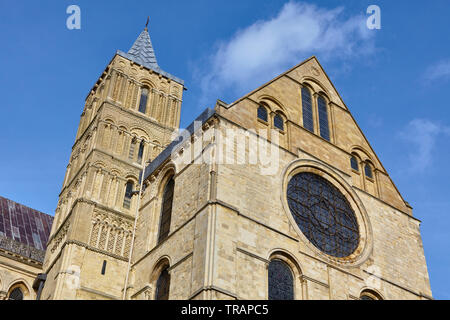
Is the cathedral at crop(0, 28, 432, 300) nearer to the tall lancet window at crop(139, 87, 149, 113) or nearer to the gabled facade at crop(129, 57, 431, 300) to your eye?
the gabled facade at crop(129, 57, 431, 300)

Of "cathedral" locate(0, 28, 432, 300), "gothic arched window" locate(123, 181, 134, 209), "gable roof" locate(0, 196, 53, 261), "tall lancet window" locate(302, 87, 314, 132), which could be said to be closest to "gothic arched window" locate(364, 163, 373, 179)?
"cathedral" locate(0, 28, 432, 300)

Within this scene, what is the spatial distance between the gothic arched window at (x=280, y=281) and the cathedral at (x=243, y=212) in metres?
0.04

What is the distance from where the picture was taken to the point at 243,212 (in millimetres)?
21531

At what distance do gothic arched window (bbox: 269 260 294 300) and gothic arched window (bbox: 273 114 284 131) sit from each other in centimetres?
661

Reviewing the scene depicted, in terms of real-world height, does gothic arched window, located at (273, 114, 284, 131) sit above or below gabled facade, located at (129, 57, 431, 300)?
above

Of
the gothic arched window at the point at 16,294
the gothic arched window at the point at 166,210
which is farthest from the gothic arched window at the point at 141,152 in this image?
the gothic arched window at the point at 16,294

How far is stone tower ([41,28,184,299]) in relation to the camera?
26.1 m

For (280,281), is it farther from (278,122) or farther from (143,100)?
(143,100)

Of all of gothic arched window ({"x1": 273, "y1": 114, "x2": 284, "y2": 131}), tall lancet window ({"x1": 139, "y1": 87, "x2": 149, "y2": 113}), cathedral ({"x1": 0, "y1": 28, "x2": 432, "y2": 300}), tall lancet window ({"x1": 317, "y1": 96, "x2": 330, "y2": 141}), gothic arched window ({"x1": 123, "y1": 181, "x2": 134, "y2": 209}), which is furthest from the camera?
tall lancet window ({"x1": 139, "y1": 87, "x2": 149, "y2": 113})

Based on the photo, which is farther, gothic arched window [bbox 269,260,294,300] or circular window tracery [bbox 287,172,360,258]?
circular window tracery [bbox 287,172,360,258]

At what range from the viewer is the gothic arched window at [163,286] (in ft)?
72.4

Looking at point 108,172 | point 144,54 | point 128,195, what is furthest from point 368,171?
point 144,54

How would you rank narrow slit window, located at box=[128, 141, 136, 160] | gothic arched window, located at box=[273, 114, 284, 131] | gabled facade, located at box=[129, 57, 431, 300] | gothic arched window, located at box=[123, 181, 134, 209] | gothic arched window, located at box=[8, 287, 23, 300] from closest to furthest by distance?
gabled facade, located at box=[129, 57, 431, 300]
gothic arched window, located at box=[273, 114, 284, 131]
gothic arched window, located at box=[123, 181, 134, 209]
narrow slit window, located at box=[128, 141, 136, 160]
gothic arched window, located at box=[8, 287, 23, 300]

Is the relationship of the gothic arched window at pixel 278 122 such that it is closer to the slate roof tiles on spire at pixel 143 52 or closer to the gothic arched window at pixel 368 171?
the gothic arched window at pixel 368 171
